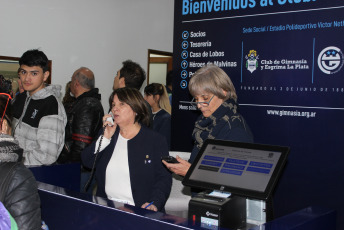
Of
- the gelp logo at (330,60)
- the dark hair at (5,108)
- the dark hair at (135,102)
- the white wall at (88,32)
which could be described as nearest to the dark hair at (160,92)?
the white wall at (88,32)

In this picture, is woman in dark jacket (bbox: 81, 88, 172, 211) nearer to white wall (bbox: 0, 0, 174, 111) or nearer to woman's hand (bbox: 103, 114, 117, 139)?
woman's hand (bbox: 103, 114, 117, 139)

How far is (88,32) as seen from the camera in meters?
6.77

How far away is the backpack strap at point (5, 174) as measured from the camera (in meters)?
1.69

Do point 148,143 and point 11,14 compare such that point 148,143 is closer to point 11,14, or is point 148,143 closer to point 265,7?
point 265,7

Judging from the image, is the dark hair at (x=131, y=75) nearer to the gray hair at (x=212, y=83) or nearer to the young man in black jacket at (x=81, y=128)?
the young man in black jacket at (x=81, y=128)

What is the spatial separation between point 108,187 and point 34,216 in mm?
1077

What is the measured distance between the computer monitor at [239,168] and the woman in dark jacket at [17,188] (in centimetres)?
73

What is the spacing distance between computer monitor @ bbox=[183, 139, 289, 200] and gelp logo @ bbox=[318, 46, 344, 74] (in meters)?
1.92

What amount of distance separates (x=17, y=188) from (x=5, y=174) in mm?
73

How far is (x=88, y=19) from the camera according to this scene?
6.74 meters

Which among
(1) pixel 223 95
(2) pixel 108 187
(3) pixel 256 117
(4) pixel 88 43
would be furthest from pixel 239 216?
(4) pixel 88 43

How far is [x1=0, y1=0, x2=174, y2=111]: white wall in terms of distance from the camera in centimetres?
585

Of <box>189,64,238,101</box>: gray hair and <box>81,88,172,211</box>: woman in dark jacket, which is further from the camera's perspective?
<box>81,88,172,211</box>: woman in dark jacket

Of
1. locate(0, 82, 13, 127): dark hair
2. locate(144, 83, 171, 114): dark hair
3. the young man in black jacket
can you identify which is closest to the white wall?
locate(144, 83, 171, 114): dark hair
